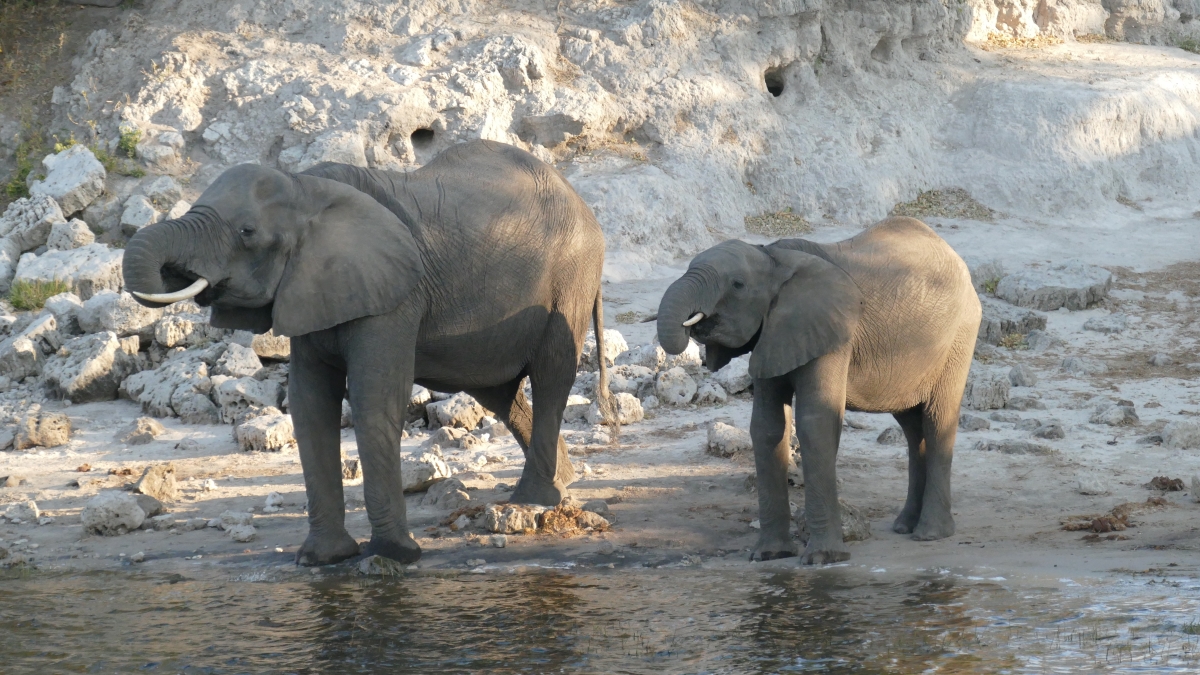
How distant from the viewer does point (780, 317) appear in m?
7.18

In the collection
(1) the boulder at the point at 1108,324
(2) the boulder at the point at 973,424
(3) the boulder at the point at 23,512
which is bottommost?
(3) the boulder at the point at 23,512

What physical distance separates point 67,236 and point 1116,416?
10336 mm

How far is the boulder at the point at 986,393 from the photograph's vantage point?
10.7 m

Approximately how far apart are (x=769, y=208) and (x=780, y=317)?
10.5 m

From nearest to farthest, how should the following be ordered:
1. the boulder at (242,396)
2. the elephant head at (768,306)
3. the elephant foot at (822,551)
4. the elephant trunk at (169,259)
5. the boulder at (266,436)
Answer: the elephant trunk at (169,259) → the elephant head at (768,306) → the elephant foot at (822,551) → the boulder at (266,436) → the boulder at (242,396)

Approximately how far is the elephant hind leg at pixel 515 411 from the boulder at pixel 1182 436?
13.7 ft

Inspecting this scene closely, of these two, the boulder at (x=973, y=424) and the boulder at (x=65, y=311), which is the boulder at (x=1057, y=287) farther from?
the boulder at (x=65, y=311)

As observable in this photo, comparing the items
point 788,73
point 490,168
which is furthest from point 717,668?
point 788,73

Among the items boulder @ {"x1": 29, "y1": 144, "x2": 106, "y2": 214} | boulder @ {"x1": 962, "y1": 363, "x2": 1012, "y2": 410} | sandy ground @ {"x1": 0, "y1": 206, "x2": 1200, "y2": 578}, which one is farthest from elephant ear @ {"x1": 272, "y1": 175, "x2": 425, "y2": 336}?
boulder @ {"x1": 29, "y1": 144, "x2": 106, "y2": 214}

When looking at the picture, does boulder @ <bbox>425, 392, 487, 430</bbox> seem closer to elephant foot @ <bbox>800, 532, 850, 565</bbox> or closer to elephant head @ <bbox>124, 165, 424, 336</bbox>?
elephant head @ <bbox>124, 165, 424, 336</bbox>

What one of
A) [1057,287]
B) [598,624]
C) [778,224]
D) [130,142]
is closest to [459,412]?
[598,624]

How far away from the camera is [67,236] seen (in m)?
14.4

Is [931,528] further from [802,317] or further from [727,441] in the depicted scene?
[727,441]

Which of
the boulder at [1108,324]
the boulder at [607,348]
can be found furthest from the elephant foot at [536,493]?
the boulder at [1108,324]
